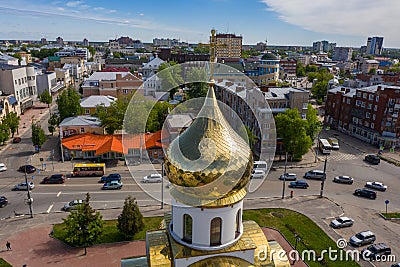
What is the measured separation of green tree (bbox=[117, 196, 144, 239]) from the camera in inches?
866

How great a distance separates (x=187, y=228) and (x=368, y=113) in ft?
143

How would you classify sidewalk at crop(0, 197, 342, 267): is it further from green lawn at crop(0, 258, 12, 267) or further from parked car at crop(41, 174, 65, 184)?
parked car at crop(41, 174, 65, 184)

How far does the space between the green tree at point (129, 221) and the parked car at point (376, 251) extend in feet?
51.1

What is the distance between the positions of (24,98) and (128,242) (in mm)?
50907

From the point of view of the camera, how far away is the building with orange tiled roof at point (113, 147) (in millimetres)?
36656

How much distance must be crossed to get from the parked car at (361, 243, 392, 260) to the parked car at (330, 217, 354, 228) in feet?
9.98

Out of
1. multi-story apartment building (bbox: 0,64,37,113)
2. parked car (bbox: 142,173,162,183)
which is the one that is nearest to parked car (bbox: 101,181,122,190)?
parked car (bbox: 142,173,162,183)

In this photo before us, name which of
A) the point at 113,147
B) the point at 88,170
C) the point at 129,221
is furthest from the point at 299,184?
the point at 88,170

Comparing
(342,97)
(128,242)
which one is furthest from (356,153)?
(128,242)

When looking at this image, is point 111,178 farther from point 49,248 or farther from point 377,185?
point 377,185

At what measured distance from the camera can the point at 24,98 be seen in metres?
61.7

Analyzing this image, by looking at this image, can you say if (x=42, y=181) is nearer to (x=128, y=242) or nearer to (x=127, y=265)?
(x=128, y=242)

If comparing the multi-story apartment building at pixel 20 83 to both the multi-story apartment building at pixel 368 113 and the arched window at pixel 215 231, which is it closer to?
the multi-story apartment building at pixel 368 113

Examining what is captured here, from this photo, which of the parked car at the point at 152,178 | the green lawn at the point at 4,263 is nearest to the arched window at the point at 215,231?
the green lawn at the point at 4,263
